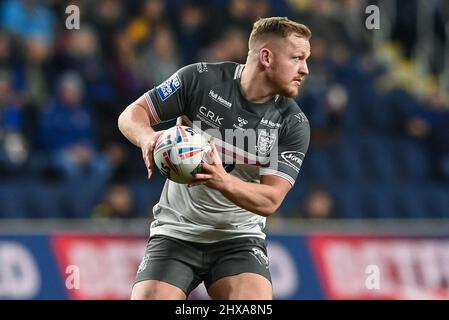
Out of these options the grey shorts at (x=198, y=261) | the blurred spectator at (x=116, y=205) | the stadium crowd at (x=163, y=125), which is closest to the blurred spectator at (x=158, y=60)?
the stadium crowd at (x=163, y=125)

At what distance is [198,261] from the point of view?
6.41 m

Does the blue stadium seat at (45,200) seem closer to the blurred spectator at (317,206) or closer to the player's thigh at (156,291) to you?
the blurred spectator at (317,206)

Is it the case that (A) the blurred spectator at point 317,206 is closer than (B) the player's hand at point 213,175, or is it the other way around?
(B) the player's hand at point 213,175

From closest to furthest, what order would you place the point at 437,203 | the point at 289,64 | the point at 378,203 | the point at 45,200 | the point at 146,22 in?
1. the point at 289,64
2. the point at 45,200
3. the point at 378,203
4. the point at 437,203
5. the point at 146,22

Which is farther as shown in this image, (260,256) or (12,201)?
(12,201)

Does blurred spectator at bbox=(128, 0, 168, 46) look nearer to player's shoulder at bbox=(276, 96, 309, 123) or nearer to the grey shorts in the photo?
player's shoulder at bbox=(276, 96, 309, 123)

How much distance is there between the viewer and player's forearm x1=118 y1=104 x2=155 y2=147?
6.14m

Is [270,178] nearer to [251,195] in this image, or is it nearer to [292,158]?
[292,158]

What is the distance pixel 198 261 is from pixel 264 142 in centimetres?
85

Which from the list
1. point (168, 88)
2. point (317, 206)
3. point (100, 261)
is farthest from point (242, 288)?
point (317, 206)

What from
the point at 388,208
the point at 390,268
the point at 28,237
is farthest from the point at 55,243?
the point at 388,208

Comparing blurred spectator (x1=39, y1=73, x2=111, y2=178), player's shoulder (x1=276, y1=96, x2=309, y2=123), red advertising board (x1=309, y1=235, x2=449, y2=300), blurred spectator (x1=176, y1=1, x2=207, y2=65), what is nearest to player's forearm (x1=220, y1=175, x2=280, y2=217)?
player's shoulder (x1=276, y1=96, x2=309, y2=123)

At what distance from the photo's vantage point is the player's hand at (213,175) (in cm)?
570

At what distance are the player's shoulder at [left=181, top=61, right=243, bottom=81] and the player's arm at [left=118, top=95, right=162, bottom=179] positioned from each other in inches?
14.4
